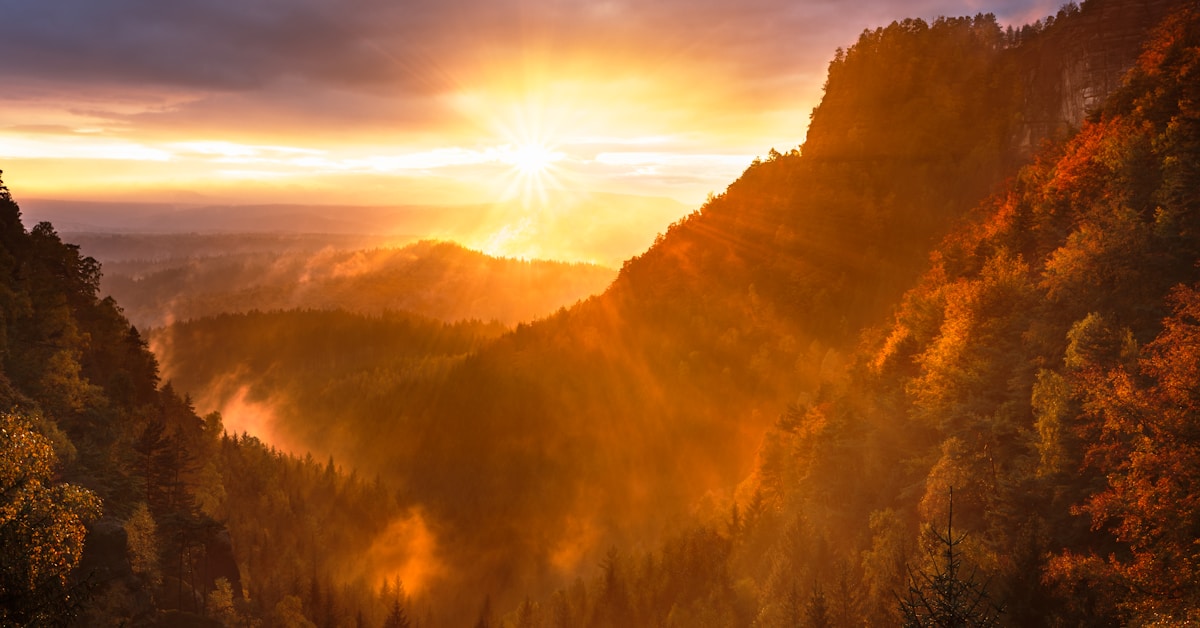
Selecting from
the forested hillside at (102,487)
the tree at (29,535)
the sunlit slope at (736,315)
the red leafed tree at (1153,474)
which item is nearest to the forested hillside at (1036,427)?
the red leafed tree at (1153,474)

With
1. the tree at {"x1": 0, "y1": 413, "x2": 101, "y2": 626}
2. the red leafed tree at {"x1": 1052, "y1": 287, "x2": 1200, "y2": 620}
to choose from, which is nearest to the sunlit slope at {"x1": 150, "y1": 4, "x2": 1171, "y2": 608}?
the red leafed tree at {"x1": 1052, "y1": 287, "x2": 1200, "y2": 620}

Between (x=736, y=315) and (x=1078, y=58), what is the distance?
49.2m

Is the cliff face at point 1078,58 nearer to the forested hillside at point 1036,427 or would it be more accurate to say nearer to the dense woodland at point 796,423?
the dense woodland at point 796,423

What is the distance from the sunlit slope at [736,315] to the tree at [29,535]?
62605mm

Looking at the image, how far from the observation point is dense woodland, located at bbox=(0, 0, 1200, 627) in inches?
1156

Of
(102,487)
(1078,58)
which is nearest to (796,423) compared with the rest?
(1078,58)

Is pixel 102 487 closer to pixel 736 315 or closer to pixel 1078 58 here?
pixel 736 315

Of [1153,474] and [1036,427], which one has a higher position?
[1036,427]

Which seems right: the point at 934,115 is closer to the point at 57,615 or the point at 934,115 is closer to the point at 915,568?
the point at 915,568

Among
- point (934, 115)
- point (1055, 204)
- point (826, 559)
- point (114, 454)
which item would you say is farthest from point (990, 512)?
point (934, 115)

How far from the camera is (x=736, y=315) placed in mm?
93250

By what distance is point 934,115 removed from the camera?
295 feet

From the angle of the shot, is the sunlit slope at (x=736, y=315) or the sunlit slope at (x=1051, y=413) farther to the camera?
the sunlit slope at (x=736, y=315)

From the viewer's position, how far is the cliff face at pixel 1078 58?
67.2 meters
